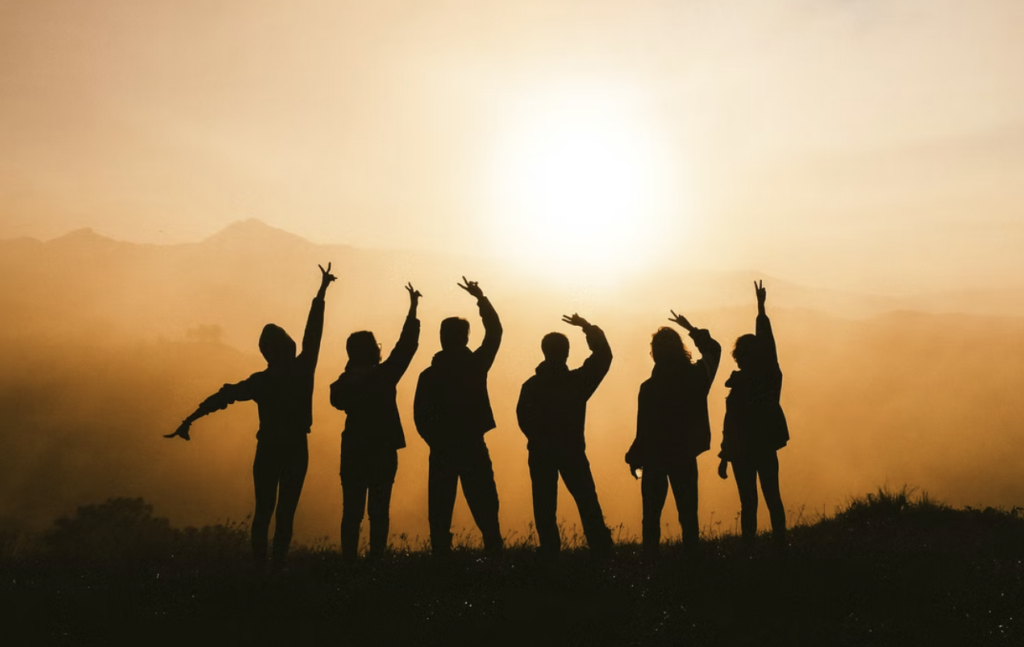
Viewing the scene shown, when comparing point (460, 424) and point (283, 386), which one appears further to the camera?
point (460, 424)

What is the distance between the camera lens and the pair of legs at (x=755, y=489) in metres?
10.6

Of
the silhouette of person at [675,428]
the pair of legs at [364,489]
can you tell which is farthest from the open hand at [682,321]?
the pair of legs at [364,489]

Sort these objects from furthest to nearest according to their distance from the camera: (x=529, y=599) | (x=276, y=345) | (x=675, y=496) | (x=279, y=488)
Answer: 1. (x=675, y=496)
2. (x=279, y=488)
3. (x=276, y=345)
4. (x=529, y=599)

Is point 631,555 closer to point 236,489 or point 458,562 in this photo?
point 458,562

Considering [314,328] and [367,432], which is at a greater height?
[314,328]

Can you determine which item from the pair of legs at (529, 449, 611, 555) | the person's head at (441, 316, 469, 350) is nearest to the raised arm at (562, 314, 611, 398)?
the pair of legs at (529, 449, 611, 555)

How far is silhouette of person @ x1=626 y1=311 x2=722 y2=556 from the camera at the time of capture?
10.1 m

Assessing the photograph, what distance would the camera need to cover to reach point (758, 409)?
10.7 meters

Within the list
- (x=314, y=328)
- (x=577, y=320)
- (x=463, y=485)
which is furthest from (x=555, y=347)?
(x=314, y=328)

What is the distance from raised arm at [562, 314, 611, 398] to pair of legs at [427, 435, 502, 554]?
134 cm

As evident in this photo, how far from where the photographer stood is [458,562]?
9500 mm

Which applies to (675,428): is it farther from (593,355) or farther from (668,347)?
(593,355)

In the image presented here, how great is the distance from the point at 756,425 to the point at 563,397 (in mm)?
2371

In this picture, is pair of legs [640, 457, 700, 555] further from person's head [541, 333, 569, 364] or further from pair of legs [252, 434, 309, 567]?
pair of legs [252, 434, 309, 567]
